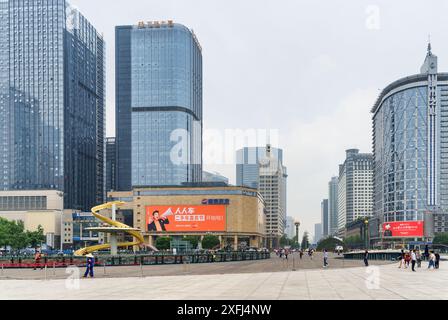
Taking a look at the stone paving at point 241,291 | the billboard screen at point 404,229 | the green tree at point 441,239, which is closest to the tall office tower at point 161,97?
the billboard screen at point 404,229

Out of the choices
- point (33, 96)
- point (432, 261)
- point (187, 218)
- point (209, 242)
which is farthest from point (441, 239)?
point (33, 96)

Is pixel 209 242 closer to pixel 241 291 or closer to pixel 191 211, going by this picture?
pixel 191 211

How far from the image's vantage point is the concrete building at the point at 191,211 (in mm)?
140625

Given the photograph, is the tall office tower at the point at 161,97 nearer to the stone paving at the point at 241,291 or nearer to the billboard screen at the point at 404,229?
the billboard screen at the point at 404,229

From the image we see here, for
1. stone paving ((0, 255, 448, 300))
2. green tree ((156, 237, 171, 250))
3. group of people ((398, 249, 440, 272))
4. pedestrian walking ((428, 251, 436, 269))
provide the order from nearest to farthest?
stone paving ((0, 255, 448, 300)), group of people ((398, 249, 440, 272)), pedestrian walking ((428, 251, 436, 269)), green tree ((156, 237, 171, 250))

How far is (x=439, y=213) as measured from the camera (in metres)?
165

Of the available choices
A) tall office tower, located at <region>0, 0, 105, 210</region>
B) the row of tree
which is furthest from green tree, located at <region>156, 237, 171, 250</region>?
tall office tower, located at <region>0, 0, 105, 210</region>

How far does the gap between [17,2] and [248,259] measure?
148138 millimetres

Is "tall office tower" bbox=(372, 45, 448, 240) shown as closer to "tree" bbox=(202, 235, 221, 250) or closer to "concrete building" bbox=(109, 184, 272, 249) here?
"concrete building" bbox=(109, 184, 272, 249)

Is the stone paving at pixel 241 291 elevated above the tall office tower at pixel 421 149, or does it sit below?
below

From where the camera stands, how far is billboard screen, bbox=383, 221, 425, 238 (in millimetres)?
164875

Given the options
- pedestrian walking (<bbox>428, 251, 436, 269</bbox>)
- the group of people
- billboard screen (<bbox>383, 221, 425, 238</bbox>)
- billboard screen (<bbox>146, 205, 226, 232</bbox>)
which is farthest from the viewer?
billboard screen (<bbox>383, 221, 425, 238</bbox>)

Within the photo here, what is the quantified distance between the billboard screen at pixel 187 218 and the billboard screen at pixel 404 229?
64.0m
